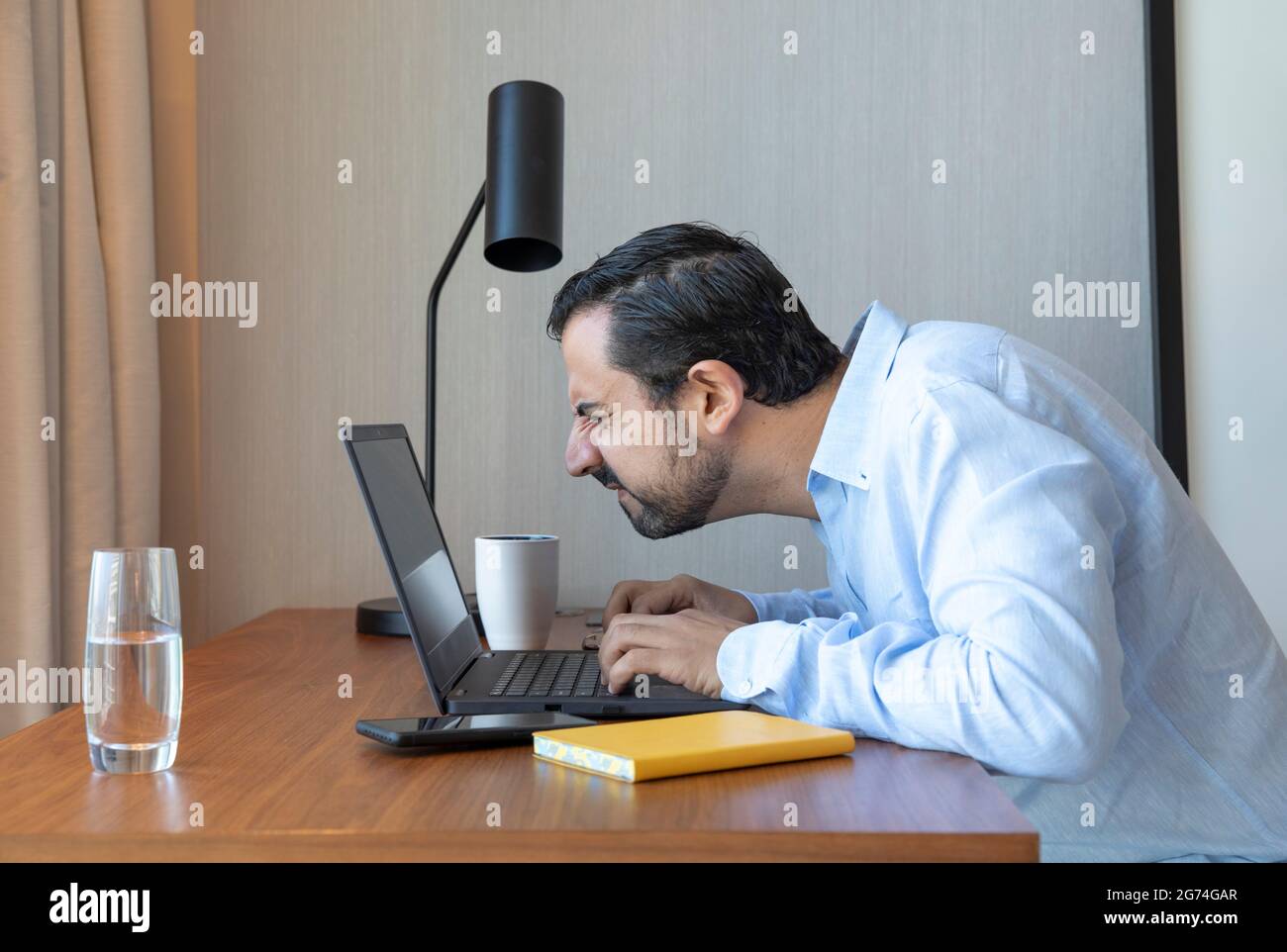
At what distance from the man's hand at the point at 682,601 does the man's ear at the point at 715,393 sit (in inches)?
8.1

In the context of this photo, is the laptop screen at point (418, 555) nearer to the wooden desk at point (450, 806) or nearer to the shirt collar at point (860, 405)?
the wooden desk at point (450, 806)

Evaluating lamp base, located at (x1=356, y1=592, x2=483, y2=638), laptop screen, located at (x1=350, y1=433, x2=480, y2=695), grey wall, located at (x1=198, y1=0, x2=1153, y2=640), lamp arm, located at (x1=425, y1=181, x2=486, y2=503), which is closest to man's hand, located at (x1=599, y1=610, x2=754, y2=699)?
laptop screen, located at (x1=350, y1=433, x2=480, y2=695)

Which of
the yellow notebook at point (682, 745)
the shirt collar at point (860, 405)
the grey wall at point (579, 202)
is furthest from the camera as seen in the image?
→ the grey wall at point (579, 202)

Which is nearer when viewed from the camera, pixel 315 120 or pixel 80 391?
pixel 80 391

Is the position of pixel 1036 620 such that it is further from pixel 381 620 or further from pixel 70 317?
pixel 70 317

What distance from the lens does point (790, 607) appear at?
52.8 inches

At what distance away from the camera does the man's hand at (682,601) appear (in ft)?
4.22

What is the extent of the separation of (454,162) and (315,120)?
0.72 ft

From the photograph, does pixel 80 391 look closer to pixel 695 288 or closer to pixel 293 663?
pixel 293 663

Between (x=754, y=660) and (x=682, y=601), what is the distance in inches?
16.5

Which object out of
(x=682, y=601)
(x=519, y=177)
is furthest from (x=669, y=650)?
(x=519, y=177)

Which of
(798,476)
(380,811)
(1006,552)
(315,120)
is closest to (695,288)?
(798,476)

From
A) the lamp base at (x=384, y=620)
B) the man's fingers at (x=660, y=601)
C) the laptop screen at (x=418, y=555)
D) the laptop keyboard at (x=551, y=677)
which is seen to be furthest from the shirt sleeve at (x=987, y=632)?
the lamp base at (x=384, y=620)

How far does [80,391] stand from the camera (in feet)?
5.12
